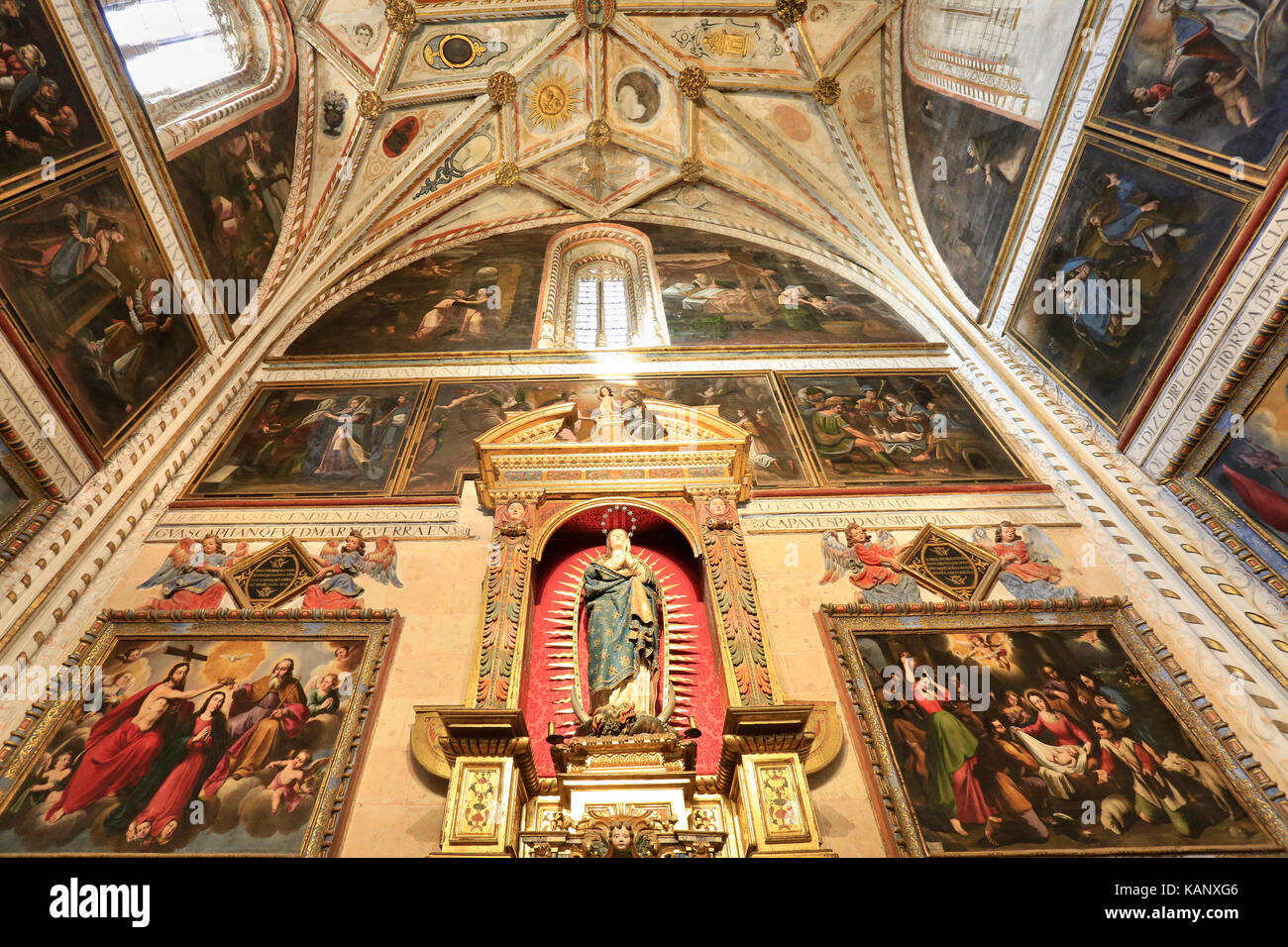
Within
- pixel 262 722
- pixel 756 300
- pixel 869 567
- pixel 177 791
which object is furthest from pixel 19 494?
pixel 756 300

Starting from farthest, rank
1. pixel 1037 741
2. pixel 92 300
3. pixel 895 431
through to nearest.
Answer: pixel 895 431 < pixel 92 300 < pixel 1037 741

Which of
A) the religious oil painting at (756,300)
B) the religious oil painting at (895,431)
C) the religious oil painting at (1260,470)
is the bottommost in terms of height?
the religious oil painting at (1260,470)

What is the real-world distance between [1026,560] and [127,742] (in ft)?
23.8

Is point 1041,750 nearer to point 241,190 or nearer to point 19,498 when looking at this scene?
point 19,498

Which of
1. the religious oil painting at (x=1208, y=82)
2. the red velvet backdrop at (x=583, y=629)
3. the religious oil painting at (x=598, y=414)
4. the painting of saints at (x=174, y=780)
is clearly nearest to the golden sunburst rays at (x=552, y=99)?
the religious oil painting at (x=598, y=414)

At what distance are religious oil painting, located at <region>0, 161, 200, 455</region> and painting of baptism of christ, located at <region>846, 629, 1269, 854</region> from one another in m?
7.22

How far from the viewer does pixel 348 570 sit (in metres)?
7.40

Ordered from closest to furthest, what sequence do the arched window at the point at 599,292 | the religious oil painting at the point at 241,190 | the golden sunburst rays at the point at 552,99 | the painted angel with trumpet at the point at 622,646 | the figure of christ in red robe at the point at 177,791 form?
the figure of christ in red robe at the point at 177,791 < the painted angel with trumpet at the point at 622,646 < the religious oil painting at the point at 241,190 < the arched window at the point at 599,292 < the golden sunburst rays at the point at 552,99

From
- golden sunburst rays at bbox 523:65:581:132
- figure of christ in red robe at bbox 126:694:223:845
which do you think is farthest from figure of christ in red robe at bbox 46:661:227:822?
golden sunburst rays at bbox 523:65:581:132

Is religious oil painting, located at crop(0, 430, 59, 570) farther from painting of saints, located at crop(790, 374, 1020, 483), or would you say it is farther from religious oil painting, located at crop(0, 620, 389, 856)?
painting of saints, located at crop(790, 374, 1020, 483)

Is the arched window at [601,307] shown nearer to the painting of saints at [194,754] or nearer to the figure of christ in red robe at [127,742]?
the painting of saints at [194,754]

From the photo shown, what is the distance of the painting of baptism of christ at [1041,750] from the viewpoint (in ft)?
18.1

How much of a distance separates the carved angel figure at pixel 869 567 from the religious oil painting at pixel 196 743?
3.92 metres
